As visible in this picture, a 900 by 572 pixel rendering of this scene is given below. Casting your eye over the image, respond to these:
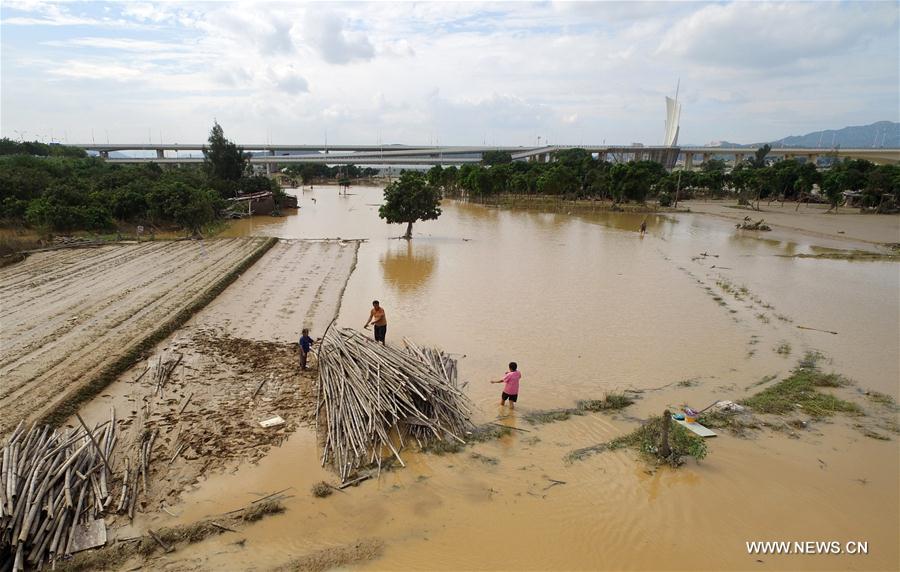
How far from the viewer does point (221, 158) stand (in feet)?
143

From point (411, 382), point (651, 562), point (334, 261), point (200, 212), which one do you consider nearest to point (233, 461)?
point (411, 382)

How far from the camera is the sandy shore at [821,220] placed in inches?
1219

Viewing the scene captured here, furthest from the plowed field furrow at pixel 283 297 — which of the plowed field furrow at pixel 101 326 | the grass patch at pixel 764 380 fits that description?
the grass patch at pixel 764 380

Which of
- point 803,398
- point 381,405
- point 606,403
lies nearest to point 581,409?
point 606,403

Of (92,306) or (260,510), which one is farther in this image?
(92,306)

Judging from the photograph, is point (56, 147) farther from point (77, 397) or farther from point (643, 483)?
point (643, 483)

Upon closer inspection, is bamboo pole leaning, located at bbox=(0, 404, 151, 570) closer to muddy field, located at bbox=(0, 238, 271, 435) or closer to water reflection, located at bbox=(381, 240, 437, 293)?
muddy field, located at bbox=(0, 238, 271, 435)

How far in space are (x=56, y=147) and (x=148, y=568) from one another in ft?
257

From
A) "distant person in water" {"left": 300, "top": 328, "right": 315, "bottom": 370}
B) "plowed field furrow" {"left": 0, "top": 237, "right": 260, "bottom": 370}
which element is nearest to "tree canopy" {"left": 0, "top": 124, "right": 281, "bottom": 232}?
"plowed field furrow" {"left": 0, "top": 237, "right": 260, "bottom": 370}

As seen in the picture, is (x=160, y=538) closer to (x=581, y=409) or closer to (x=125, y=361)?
(x=125, y=361)

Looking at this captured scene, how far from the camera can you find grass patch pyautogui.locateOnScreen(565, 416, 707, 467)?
6676 millimetres

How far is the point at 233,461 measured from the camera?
642cm

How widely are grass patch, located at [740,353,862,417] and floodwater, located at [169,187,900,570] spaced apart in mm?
337

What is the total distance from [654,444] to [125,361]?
936cm
